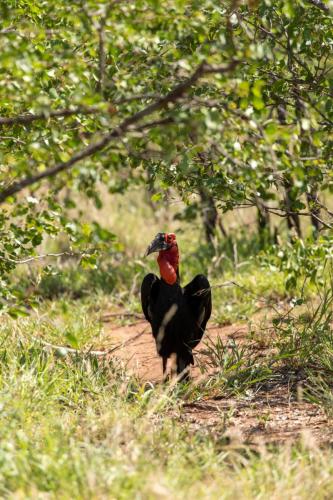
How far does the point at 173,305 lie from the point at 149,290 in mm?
237

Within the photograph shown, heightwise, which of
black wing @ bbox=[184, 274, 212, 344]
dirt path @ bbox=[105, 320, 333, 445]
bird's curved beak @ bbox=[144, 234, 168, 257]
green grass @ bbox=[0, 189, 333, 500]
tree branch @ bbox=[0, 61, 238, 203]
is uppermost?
tree branch @ bbox=[0, 61, 238, 203]

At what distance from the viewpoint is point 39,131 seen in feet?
13.1

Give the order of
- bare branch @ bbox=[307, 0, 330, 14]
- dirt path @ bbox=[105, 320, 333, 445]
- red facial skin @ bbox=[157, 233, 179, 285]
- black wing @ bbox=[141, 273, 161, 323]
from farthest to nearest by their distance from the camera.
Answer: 1. black wing @ bbox=[141, 273, 161, 323]
2. red facial skin @ bbox=[157, 233, 179, 285]
3. bare branch @ bbox=[307, 0, 330, 14]
4. dirt path @ bbox=[105, 320, 333, 445]

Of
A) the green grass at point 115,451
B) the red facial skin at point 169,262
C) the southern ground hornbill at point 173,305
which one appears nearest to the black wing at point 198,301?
the southern ground hornbill at point 173,305

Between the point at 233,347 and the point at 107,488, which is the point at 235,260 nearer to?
the point at 233,347

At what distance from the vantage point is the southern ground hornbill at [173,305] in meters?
5.24

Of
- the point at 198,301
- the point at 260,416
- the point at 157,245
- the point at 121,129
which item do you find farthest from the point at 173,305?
the point at 121,129

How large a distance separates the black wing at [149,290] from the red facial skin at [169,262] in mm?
127

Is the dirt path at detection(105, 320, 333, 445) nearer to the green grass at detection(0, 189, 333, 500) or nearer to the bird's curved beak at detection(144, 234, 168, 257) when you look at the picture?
the green grass at detection(0, 189, 333, 500)

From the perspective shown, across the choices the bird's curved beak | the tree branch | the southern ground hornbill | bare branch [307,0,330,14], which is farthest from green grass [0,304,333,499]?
bare branch [307,0,330,14]

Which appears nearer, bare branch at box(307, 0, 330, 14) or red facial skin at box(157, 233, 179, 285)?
bare branch at box(307, 0, 330, 14)

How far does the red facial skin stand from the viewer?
17.1 ft

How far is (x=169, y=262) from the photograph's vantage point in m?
5.30

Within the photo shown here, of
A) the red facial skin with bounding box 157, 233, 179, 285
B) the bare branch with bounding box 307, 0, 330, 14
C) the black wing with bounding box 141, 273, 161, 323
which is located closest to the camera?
the bare branch with bounding box 307, 0, 330, 14
